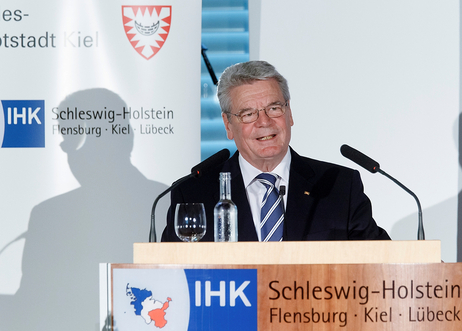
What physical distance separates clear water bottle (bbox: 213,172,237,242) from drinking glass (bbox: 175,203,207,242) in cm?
16

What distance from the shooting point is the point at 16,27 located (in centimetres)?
300

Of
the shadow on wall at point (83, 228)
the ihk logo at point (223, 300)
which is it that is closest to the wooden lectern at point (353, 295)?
the ihk logo at point (223, 300)

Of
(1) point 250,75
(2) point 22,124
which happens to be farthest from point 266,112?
(2) point 22,124

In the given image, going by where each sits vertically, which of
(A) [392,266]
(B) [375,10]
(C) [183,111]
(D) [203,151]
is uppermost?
(B) [375,10]

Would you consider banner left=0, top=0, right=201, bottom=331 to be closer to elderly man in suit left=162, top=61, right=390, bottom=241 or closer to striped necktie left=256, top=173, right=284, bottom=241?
elderly man in suit left=162, top=61, right=390, bottom=241

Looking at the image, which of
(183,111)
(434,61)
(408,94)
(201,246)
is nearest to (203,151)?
(183,111)

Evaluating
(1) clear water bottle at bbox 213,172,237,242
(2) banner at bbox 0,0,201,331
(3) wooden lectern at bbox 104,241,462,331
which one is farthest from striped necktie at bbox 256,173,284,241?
(2) banner at bbox 0,0,201,331

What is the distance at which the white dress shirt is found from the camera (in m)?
2.25

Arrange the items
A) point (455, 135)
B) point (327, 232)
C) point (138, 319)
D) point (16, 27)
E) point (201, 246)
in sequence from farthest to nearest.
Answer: point (455, 135)
point (16, 27)
point (327, 232)
point (201, 246)
point (138, 319)

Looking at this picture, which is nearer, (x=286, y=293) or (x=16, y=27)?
(x=286, y=293)

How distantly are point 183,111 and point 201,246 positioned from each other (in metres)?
1.65

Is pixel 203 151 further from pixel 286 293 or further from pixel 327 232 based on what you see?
pixel 286 293

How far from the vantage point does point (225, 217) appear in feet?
5.95

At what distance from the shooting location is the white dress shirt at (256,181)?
7.37ft
